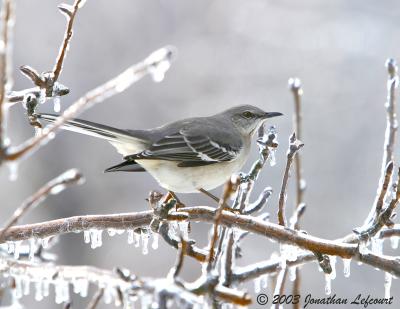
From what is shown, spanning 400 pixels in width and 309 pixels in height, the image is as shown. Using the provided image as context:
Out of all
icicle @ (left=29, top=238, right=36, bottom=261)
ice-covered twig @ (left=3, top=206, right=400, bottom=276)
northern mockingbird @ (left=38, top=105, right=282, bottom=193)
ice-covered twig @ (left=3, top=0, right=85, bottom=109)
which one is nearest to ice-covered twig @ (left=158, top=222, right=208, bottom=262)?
ice-covered twig @ (left=3, top=206, right=400, bottom=276)

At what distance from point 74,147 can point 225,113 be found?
22.1 ft

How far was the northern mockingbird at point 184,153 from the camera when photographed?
17.7 ft

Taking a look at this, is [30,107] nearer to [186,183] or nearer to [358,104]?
[186,183]

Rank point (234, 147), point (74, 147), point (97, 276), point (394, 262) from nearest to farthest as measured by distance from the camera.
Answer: point (97, 276)
point (394, 262)
point (234, 147)
point (74, 147)

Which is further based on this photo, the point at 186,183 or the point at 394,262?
the point at 186,183

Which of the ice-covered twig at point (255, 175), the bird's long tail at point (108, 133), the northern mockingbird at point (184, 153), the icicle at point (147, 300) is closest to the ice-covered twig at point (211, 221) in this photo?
the ice-covered twig at point (255, 175)

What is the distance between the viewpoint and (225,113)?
7074mm

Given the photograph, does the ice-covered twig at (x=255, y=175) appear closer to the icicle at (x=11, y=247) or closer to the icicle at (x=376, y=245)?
the icicle at (x=376, y=245)

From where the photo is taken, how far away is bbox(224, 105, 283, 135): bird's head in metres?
6.88

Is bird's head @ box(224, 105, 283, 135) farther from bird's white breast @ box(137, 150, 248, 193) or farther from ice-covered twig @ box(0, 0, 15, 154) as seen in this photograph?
ice-covered twig @ box(0, 0, 15, 154)

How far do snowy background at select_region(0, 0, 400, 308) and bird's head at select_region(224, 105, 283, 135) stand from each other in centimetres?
579

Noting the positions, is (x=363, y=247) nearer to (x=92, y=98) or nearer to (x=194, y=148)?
(x=92, y=98)

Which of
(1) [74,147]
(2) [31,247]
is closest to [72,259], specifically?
(1) [74,147]

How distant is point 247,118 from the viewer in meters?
6.95
